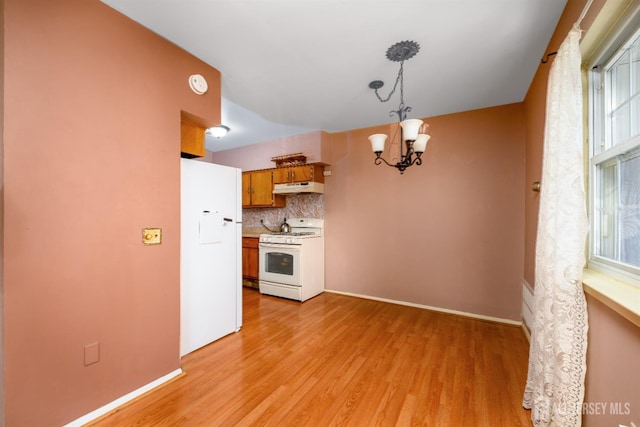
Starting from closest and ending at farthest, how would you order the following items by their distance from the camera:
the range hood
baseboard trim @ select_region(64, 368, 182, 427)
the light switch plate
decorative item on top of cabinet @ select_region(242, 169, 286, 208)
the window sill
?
the window sill, baseboard trim @ select_region(64, 368, 182, 427), the light switch plate, the range hood, decorative item on top of cabinet @ select_region(242, 169, 286, 208)

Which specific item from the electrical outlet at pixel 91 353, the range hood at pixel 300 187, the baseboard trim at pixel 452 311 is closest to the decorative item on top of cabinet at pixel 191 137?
the electrical outlet at pixel 91 353

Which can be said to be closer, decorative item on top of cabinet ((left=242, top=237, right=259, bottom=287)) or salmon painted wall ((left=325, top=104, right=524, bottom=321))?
salmon painted wall ((left=325, top=104, right=524, bottom=321))

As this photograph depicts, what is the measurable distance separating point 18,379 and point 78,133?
4.48ft

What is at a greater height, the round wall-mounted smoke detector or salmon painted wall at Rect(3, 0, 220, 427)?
the round wall-mounted smoke detector

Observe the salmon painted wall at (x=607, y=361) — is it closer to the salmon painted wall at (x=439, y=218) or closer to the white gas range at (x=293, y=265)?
the salmon painted wall at (x=439, y=218)

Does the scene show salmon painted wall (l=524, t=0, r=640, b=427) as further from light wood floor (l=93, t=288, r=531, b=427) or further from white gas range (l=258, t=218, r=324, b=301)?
white gas range (l=258, t=218, r=324, b=301)

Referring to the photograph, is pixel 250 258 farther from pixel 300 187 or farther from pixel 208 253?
pixel 208 253

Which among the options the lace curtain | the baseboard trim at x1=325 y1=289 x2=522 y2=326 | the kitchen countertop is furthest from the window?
the kitchen countertop

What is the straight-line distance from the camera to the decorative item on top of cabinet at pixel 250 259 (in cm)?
432

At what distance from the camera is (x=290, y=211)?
459 centimetres

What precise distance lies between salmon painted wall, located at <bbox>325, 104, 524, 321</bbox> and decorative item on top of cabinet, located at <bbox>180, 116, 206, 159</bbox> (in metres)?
2.24

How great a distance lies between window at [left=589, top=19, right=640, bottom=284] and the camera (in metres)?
1.16

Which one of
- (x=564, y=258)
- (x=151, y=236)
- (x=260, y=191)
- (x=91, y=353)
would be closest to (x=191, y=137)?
(x=151, y=236)

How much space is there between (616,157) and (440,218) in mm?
2103
